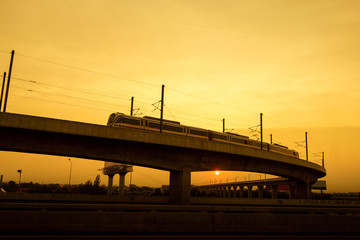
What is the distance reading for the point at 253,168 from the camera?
43438 mm

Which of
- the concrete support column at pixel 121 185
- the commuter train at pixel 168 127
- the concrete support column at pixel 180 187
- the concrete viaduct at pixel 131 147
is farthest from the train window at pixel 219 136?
the concrete support column at pixel 121 185

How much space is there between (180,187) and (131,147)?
278 inches

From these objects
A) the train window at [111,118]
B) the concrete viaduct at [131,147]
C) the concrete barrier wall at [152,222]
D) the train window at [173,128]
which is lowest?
the concrete barrier wall at [152,222]

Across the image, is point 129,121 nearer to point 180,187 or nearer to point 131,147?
point 131,147

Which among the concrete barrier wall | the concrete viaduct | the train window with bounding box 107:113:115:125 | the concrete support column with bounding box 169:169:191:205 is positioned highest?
the train window with bounding box 107:113:115:125

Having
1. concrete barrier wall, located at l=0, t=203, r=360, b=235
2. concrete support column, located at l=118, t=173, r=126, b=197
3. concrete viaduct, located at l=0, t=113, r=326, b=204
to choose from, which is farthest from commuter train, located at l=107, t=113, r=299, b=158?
concrete support column, located at l=118, t=173, r=126, b=197

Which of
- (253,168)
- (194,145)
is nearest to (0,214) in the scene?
(194,145)

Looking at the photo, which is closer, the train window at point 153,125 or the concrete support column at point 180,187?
the concrete support column at point 180,187

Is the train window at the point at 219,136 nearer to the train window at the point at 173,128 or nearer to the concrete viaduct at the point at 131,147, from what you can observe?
the concrete viaduct at the point at 131,147

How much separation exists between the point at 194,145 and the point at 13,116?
1770 centimetres

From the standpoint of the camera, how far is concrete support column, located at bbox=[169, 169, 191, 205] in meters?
34.0

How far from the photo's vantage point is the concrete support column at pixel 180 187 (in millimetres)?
33984

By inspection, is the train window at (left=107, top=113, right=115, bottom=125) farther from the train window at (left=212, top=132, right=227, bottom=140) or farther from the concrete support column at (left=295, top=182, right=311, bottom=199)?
the concrete support column at (left=295, top=182, right=311, bottom=199)

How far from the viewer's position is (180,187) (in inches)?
1348
